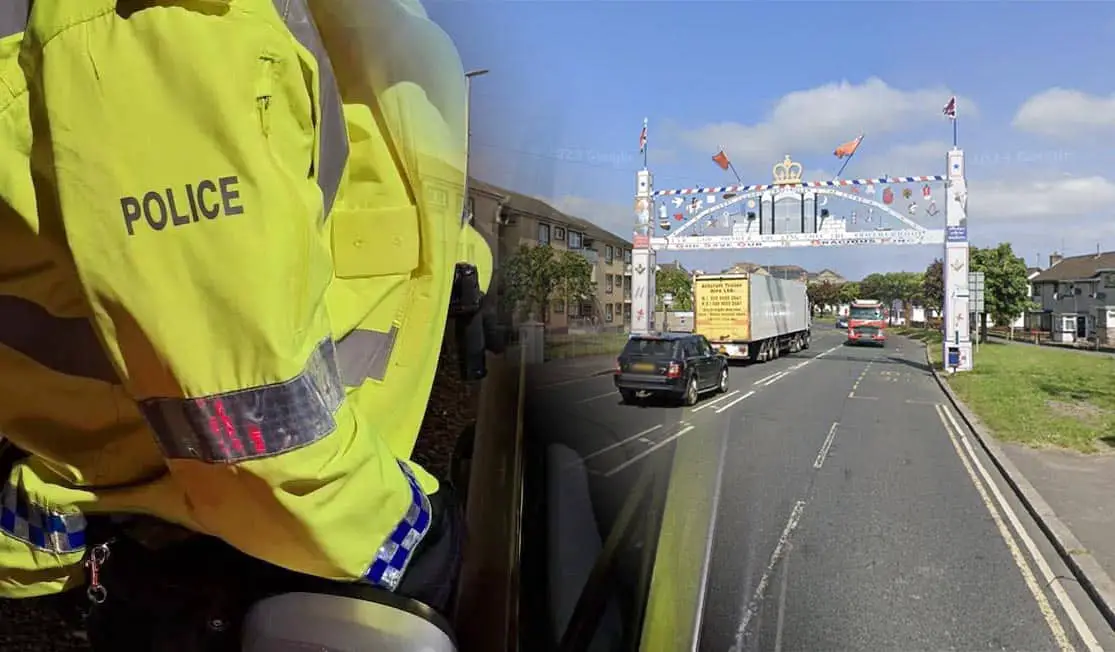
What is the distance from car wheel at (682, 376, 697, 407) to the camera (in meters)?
2.37

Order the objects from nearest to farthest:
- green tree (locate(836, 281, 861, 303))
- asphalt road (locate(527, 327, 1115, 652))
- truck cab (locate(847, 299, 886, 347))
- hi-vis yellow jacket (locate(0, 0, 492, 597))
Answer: hi-vis yellow jacket (locate(0, 0, 492, 597))
asphalt road (locate(527, 327, 1115, 652))
truck cab (locate(847, 299, 886, 347))
green tree (locate(836, 281, 861, 303))

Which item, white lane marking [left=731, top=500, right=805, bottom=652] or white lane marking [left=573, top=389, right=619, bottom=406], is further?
white lane marking [left=731, top=500, right=805, bottom=652]

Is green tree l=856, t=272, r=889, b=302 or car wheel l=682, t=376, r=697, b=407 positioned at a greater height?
green tree l=856, t=272, r=889, b=302

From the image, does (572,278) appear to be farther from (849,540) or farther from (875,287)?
(875,287)

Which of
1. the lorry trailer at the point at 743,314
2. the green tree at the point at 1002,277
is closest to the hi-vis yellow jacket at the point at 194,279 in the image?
the lorry trailer at the point at 743,314

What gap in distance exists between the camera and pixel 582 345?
1423 mm

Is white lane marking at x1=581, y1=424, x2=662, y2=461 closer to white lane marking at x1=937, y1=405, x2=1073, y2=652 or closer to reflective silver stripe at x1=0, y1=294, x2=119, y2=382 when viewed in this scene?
reflective silver stripe at x1=0, y1=294, x2=119, y2=382

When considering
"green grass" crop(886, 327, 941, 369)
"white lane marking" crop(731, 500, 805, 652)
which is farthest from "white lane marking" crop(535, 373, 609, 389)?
"green grass" crop(886, 327, 941, 369)

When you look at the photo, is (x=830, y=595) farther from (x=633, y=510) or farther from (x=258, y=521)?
(x=258, y=521)

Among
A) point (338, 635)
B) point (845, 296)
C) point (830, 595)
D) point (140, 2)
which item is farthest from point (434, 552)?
point (845, 296)

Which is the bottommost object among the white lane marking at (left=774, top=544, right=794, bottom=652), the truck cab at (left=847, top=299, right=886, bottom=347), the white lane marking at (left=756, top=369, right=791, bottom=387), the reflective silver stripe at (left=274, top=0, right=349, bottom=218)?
the white lane marking at (left=756, top=369, right=791, bottom=387)

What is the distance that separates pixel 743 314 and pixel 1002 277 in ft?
84.4

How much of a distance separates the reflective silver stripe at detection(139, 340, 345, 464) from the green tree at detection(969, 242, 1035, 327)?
1837 inches

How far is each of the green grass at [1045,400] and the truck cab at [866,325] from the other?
1291 cm
